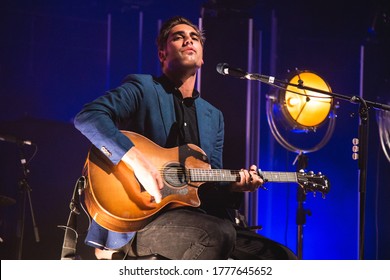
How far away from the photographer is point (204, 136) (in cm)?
318

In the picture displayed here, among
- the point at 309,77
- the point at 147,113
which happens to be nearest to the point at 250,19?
the point at 309,77

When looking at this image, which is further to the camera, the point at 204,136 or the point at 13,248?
the point at 13,248

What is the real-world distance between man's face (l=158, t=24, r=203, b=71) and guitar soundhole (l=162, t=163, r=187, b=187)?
65 cm

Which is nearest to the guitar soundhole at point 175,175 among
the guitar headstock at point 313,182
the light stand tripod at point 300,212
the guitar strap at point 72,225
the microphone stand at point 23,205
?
the guitar strap at point 72,225

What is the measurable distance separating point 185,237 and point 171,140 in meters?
0.61

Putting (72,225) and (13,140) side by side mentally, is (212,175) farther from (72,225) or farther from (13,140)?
(13,140)

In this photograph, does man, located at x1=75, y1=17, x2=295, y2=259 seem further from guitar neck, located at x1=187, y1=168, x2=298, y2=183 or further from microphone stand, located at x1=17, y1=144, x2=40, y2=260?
microphone stand, located at x1=17, y1=144, x2=40, y2=260

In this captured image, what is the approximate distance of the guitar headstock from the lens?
3367mm

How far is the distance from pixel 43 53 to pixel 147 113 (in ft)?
4.41

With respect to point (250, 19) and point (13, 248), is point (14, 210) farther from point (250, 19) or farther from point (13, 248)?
point (250, 19)

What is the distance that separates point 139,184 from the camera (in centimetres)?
278

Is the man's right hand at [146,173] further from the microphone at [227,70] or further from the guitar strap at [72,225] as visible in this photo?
the microphone at [227,70]

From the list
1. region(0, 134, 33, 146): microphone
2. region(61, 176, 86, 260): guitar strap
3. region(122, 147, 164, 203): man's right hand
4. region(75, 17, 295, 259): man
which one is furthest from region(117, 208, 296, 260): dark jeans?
region(0, 134, 33, 146): microphone
